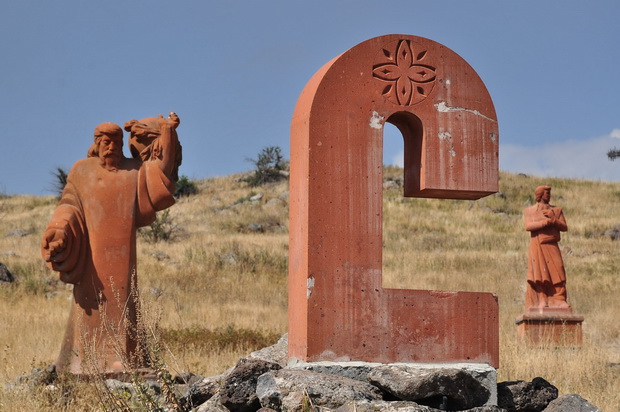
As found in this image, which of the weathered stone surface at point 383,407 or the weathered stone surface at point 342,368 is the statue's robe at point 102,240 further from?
the weathered stone surface at point 383,407

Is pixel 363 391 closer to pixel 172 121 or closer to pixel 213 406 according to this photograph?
pixel 213 406

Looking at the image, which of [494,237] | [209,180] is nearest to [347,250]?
[494,237]

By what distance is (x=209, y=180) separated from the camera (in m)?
44.0

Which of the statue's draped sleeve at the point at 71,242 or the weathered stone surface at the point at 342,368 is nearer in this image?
the weathered stone surface at the point at 342,368

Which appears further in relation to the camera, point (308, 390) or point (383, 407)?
point (308, 390)

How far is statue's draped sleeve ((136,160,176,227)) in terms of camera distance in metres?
8.56

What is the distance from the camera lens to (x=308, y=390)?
4.98m

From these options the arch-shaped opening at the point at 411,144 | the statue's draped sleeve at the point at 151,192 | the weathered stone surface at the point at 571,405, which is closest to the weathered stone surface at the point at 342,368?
the weathered stone surface at the point at 571,405

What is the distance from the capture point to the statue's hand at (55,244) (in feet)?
27.0

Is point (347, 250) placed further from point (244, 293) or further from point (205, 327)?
point (244, 293)

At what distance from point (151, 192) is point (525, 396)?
172 inches

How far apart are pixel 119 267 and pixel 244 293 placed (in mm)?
8552

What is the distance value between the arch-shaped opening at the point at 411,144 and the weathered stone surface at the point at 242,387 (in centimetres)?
162

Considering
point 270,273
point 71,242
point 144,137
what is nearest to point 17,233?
point 270,273
